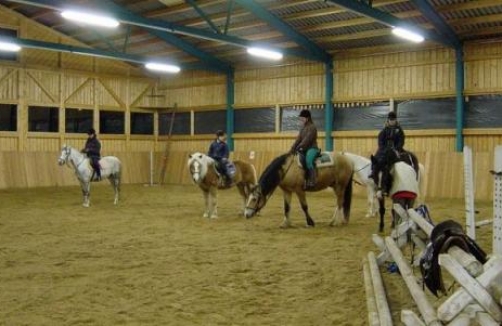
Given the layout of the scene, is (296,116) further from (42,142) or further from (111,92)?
(42,142)

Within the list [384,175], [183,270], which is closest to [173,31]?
[384,175]

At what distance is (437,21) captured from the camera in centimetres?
1519

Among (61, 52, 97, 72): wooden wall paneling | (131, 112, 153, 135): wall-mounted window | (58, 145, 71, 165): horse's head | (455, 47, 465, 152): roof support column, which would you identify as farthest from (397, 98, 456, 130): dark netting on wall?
(61, 52, 97, 72): wooden wall paneling

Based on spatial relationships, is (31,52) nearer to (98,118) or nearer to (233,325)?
(98,118)

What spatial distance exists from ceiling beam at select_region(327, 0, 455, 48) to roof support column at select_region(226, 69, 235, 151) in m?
9.21

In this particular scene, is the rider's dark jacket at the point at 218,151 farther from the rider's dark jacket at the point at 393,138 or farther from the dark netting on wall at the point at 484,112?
the dark netting on wall at the point at 484,112

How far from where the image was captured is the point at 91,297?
17.3 ft

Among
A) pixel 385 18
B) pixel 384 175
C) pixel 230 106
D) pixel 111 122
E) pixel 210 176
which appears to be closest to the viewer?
pixel 384 175

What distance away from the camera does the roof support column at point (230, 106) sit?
2296 centimetres

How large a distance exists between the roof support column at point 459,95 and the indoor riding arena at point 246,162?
63mm

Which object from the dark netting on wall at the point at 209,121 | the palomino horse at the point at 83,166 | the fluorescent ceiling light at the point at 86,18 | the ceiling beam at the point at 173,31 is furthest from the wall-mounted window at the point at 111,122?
the fluorescent ceiling light at the point at 86,18

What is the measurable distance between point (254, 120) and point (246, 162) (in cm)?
814

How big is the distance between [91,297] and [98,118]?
19440 millimetres

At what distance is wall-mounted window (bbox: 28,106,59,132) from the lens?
21.9 m
